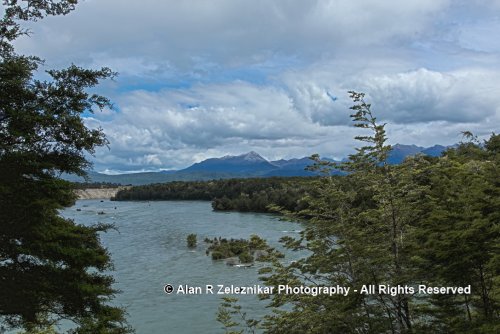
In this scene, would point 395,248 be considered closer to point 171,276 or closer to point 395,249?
point 395,249

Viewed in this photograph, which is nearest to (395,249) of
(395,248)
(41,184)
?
(395,248)

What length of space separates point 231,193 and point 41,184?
119 m

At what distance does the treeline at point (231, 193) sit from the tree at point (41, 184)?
39.5m

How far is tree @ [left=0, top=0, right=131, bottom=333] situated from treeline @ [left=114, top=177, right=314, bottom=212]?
130 feet

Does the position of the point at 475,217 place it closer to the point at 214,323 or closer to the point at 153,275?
the point at 214,323

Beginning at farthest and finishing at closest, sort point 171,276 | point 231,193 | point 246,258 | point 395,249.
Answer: point 231,193, point 246,258, point 171,276, point 395,249

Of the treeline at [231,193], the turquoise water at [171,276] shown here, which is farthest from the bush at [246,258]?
the treeline at [231,193]

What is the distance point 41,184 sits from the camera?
436 inches

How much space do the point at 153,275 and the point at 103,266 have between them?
87.2 feet

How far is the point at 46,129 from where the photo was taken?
10586 millimetres

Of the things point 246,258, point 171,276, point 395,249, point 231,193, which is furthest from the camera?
Result: point 231,193

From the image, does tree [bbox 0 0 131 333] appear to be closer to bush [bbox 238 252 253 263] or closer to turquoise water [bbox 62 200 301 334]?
turquoise water [bbox 62 200 301 334]

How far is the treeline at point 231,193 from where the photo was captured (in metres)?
95.9

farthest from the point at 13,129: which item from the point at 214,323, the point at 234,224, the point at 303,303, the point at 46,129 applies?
the point at 234,224
